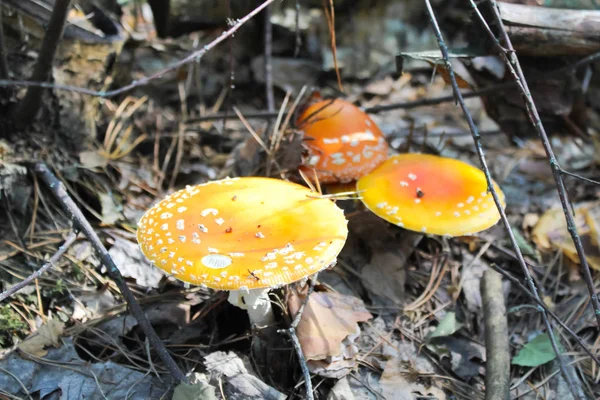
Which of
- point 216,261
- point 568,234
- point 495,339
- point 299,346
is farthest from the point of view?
point 568,234

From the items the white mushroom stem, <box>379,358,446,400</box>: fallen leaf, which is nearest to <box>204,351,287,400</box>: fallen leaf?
the white mushroom stem

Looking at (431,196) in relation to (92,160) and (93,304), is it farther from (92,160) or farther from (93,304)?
(92,160)

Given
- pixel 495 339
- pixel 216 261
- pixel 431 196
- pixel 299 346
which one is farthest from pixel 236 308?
pixel 495 339

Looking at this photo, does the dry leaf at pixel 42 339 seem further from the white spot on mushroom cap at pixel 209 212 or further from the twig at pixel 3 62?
the twig at pixel 3 62

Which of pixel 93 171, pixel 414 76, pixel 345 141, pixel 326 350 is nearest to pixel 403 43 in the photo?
pixel 414 76

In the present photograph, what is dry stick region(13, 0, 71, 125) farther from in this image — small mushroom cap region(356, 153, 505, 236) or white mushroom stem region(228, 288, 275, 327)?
small mushroom cap region(356, 153, 505, 236)

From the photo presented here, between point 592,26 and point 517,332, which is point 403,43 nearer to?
point 592,26

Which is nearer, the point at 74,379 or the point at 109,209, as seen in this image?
the point at 74,379
